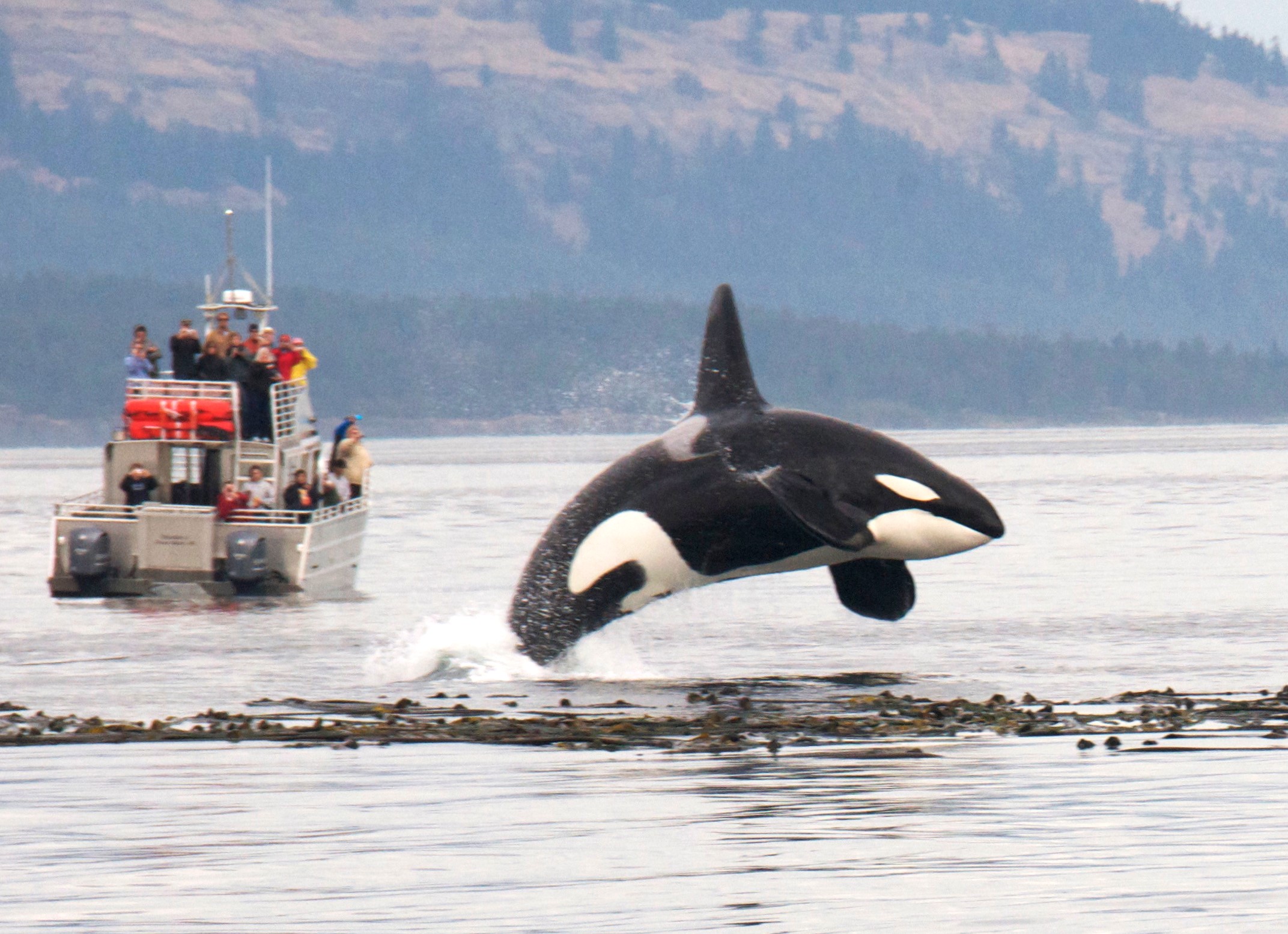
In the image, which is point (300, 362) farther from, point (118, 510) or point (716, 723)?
point (716, 723)

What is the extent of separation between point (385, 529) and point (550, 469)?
80.1 meters

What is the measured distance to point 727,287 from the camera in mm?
20375

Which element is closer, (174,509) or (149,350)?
(149,350)

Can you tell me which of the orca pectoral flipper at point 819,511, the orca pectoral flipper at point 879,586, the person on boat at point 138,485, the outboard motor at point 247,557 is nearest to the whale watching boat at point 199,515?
the outboard motor at point 247,557

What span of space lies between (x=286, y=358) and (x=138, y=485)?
3.29 meters

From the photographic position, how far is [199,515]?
34.9m

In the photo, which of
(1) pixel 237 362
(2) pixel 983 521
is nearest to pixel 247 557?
(1) pixel 237 362

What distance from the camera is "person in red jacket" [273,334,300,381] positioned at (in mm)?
35156

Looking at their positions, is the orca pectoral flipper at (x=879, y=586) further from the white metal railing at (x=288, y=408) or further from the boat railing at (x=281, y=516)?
the boat railing at (x=281, y=516)

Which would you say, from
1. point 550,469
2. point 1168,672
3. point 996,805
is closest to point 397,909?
point 996,805

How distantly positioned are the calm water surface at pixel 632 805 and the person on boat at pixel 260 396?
4877 millimetres

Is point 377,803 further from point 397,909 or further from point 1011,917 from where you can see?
point 1011,917

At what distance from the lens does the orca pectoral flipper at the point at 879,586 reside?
21125 millimetres

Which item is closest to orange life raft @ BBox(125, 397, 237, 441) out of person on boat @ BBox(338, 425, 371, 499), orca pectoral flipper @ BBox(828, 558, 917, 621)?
person on boat @ BBox(338, 425, 371, 499)
